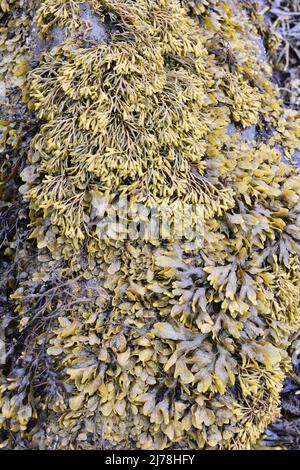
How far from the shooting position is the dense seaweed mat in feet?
7.23

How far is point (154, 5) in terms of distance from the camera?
2.44m

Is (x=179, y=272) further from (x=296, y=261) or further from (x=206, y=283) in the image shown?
(x=296, y=261)

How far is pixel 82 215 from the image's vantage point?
2.29 meters

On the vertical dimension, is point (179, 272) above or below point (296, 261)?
above

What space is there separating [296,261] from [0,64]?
2.00 m

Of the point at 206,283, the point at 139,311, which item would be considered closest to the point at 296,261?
the point at 206,283

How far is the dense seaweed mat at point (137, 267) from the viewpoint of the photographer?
2205 millimetres

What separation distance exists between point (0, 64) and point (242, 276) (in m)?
1.80

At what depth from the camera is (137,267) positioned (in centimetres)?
233

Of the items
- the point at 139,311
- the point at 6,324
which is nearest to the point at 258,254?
the point at 139,311
